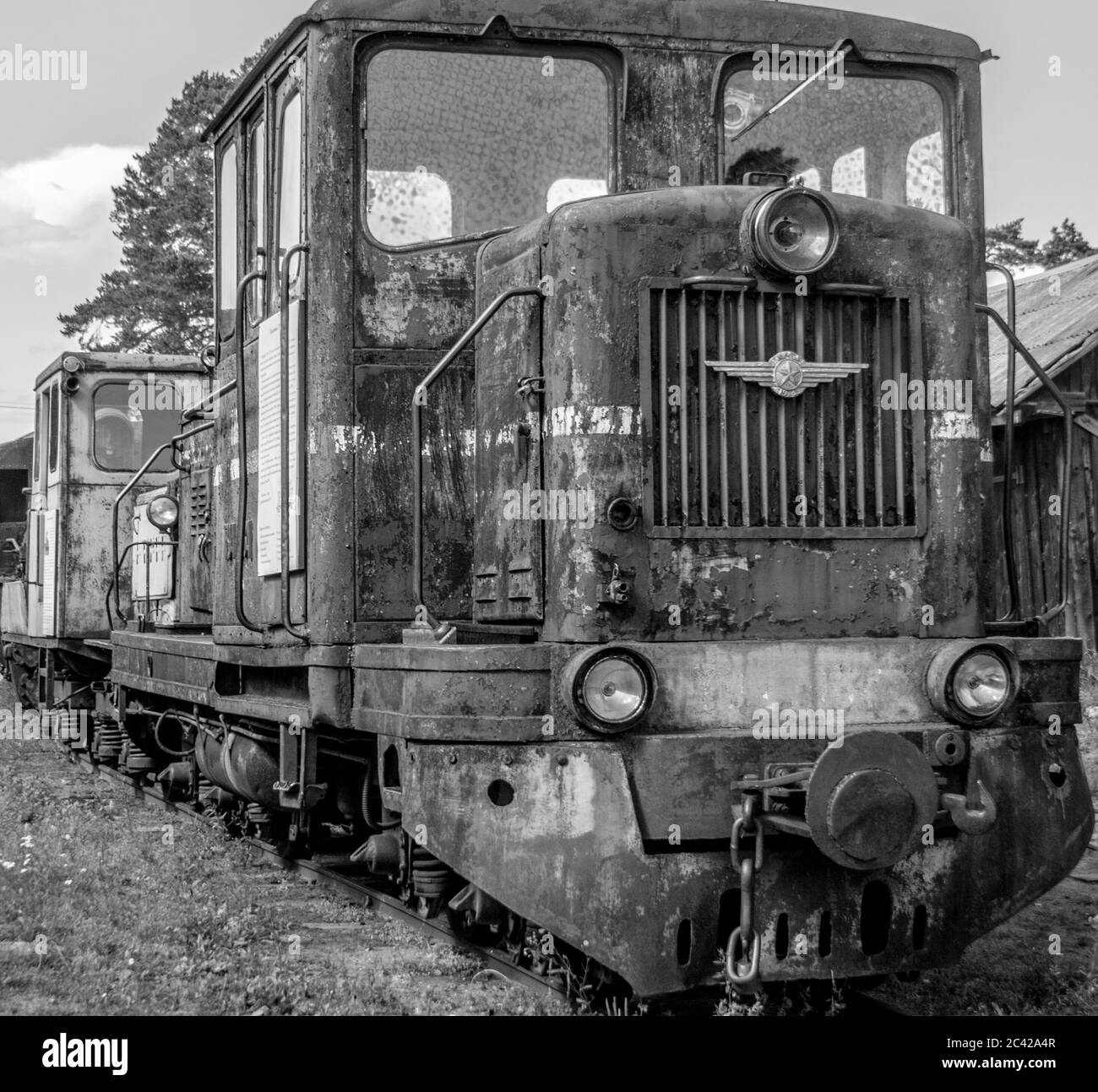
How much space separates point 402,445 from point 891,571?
1.95m

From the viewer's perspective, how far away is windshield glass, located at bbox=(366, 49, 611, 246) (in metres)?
5.76

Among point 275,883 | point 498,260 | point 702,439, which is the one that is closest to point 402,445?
point 498,260

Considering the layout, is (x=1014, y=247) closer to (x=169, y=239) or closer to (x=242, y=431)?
(x=169, y=239)

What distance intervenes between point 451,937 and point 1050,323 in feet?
44.4

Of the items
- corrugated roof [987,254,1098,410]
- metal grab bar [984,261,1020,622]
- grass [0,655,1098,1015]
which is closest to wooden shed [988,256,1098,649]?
corrugated roof [987,254,1098,410]

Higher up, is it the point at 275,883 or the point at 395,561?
the point at 395,561

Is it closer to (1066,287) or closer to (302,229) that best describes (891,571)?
(302,229)

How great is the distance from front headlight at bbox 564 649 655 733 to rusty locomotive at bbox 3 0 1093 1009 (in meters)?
0.01

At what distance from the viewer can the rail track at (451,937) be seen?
5.01 m

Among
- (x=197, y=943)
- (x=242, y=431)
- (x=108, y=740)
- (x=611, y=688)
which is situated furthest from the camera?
(x=108, y=740)

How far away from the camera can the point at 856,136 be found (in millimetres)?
6102

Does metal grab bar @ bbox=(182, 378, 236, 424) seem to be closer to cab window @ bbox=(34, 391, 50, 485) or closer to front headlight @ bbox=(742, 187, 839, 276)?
front headlight @ bbox=(742, 187, 839, 276)

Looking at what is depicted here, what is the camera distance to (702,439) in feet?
16.5

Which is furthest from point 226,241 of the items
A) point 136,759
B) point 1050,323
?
point 1050,323
